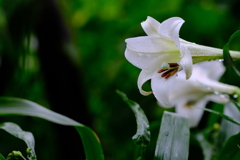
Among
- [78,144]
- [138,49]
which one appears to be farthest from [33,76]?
[138,49]

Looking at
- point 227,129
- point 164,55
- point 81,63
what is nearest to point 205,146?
point 227,129

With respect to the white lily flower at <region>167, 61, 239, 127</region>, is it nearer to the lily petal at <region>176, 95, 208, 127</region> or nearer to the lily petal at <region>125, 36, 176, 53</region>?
the lily petal at <region>176, 95, 208, 127</region>

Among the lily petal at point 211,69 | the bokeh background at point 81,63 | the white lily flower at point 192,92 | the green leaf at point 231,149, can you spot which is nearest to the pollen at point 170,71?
the green leaf at point 231,149

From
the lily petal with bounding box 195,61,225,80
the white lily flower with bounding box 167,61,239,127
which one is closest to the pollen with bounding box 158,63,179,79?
the white lily flower with bounding box 167,61,239,127

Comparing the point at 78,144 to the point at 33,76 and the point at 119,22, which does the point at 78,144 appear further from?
the point at 119,22

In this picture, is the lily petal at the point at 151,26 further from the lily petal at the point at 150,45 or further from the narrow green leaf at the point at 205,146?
the narrow green leaf at the point at 205,146

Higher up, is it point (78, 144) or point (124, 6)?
point (124, 6)
